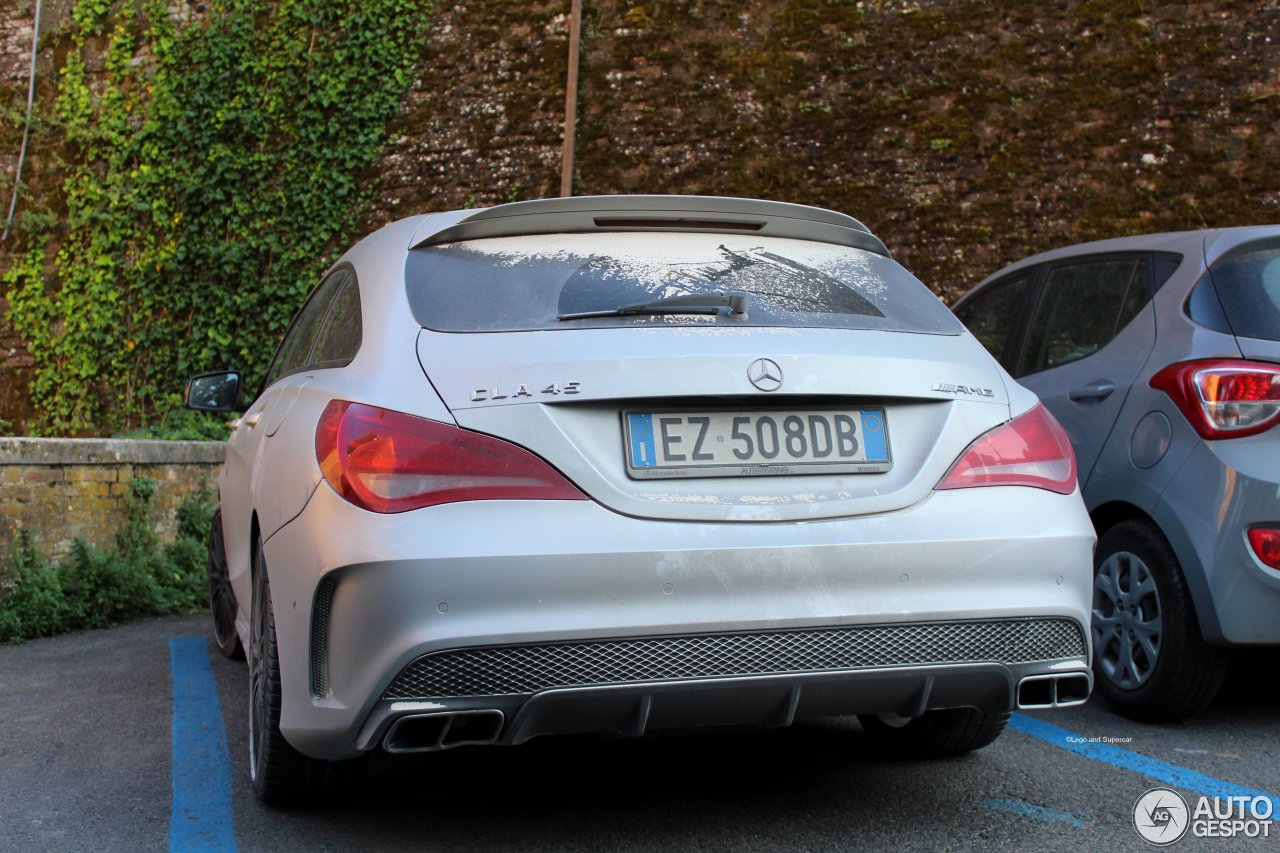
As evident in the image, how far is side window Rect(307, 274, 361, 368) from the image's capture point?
10.4 feet

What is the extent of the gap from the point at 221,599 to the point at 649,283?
3.29 meters

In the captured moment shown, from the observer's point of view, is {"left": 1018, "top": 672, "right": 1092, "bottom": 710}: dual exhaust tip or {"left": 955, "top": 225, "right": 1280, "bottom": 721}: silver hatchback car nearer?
{"left": 1018, "top": 672, "right": 1092, "bottom": 710}: dual exhaust tip

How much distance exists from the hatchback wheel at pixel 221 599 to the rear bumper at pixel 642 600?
2653mm

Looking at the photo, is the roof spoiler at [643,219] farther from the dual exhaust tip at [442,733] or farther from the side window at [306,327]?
the dual exhaust tip at [442,733]

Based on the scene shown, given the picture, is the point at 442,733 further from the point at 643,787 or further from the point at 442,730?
the point at 643,787

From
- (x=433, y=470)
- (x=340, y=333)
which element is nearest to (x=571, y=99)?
(x=340, y=333)

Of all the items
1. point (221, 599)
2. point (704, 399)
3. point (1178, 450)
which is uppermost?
point (704, 399)

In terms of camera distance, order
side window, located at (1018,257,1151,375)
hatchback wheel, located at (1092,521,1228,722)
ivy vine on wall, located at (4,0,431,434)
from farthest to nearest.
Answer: ivy vine on wall, located at (4,0,431,434) → side window, located at (1018,257,1151,375) → hatchback wheel, located at (1092,521,1228,722)

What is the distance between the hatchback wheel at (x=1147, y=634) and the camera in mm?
4078

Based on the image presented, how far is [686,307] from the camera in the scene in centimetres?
292

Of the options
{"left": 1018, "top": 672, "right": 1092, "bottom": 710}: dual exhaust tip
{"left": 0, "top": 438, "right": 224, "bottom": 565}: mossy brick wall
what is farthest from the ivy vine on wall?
{"left": 1018, "top": 672, "right": 1092, "bottom": 710}: dual exhaust tip

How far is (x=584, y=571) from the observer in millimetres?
2535

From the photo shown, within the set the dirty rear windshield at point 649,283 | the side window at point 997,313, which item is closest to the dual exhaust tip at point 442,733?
the dirty rear windshield at point 649,283

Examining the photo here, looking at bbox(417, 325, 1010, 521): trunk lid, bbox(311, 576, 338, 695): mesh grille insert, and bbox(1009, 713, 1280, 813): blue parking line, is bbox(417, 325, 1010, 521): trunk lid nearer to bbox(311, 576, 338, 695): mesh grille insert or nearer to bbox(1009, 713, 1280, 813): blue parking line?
bbox(311, 576, 338, 695): mesh grille insert
